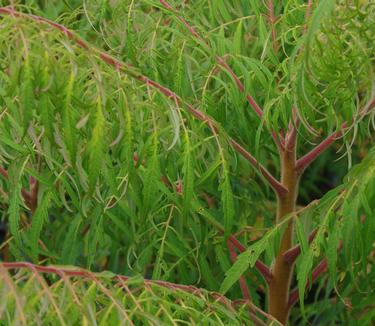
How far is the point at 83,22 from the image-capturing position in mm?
2842

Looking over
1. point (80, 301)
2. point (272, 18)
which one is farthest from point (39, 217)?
point (272, 18)

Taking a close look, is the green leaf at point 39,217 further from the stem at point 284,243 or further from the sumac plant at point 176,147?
the stem at point 284,243

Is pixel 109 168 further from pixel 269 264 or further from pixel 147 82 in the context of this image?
pixel 269 264

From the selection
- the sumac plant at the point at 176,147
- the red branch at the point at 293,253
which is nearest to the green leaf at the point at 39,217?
the sumac plant at the point at 176,147

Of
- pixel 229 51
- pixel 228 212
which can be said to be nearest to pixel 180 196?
pixel 228 212

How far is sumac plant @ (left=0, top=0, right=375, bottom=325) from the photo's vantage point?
1620 mm

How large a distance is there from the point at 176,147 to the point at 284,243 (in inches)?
20.7

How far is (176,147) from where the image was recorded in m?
2.07

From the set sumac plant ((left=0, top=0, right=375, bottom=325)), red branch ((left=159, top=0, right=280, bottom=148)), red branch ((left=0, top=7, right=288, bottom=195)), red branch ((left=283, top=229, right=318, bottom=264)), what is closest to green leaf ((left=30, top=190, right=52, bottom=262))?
sumac plant ((left=0, top=0, right=375, bottom=325))

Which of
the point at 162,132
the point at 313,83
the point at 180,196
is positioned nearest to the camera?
the point at 162,132

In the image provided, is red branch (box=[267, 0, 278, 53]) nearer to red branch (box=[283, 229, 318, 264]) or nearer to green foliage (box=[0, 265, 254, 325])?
red branch (box=[283, 229, 318, 264])

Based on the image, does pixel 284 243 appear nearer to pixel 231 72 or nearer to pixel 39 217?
pixel 231 72

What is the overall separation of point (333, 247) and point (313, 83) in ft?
1.11

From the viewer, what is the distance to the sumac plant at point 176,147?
1.62m
